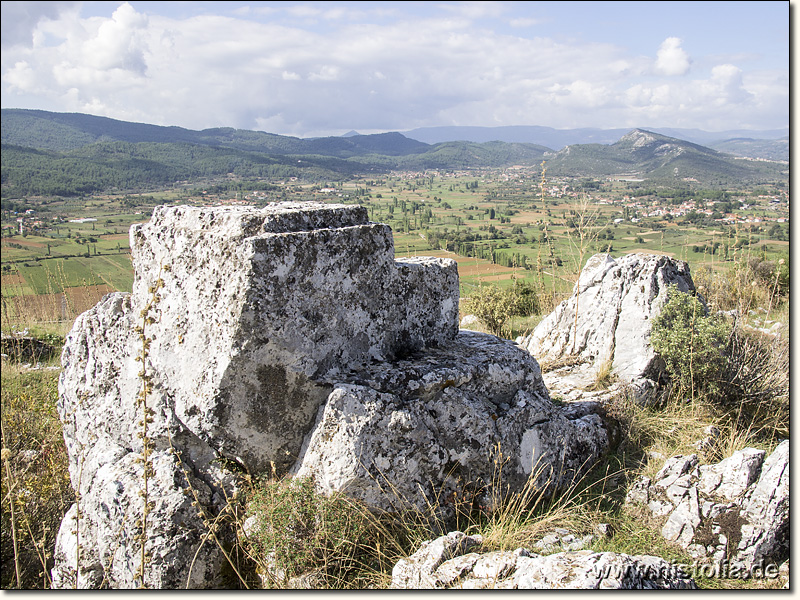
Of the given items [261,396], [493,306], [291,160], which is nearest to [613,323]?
[493,306]

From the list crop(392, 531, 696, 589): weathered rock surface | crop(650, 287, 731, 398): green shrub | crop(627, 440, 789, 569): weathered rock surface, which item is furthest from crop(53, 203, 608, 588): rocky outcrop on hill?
crop(650, 287, 731, 398): green shrub

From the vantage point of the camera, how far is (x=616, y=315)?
8.00 meters

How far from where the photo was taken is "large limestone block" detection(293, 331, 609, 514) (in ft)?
14.8

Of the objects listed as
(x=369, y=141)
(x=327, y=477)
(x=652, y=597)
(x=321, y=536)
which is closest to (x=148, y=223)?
(x=327, y=477)

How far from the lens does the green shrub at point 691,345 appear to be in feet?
22.5

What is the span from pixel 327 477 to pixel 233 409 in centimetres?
106

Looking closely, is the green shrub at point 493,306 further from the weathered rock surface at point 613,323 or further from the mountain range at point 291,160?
the mountain range at point 291,160

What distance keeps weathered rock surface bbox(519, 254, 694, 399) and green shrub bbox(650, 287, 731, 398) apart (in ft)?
0.85

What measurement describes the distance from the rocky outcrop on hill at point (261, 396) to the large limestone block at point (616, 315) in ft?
9.19

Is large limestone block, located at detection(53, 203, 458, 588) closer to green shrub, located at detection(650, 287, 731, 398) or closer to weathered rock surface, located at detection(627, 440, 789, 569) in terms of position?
weathered rock surface, located at detection(627, 440, 789, 569)

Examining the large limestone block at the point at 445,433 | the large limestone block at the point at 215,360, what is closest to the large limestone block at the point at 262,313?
the large limestone block at the point at 215,360

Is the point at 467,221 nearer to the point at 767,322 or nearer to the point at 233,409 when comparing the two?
the point at 767,322

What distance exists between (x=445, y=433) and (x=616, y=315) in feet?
14.7

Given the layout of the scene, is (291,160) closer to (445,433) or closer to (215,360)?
(215,360)
